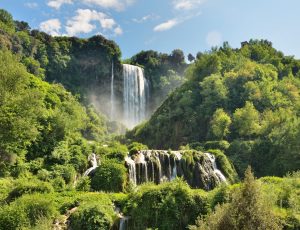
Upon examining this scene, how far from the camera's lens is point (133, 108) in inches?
3349

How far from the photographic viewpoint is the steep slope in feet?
153

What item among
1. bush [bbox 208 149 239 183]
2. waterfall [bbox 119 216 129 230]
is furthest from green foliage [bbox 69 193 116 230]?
bush [bbox 208 149 239 183]

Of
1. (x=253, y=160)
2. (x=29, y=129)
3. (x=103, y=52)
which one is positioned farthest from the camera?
(x=103, y=52)

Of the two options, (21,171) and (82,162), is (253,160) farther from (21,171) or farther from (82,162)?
(21,171)

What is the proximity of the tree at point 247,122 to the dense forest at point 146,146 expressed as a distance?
19 cm

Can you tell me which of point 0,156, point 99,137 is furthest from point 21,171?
point 99,137

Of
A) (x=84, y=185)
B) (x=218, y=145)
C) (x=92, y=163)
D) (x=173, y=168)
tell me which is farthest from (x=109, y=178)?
(x=218, y=145)

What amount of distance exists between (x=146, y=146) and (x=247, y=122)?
1651cm

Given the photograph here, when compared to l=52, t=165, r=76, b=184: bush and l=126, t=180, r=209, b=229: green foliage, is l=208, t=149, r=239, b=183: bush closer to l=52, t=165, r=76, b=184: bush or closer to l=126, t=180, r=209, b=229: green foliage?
l=52, t=165, r=76, b=184: bush

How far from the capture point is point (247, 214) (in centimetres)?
1753

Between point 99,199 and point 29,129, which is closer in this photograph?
point 99,199

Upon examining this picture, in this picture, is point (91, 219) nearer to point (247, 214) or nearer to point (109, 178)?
point (247, 214)

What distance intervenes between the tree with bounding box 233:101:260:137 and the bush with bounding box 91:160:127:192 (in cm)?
2545

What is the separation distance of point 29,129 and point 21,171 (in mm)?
3598
